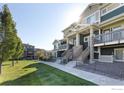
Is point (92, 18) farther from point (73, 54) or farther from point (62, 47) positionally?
point (62, 47)

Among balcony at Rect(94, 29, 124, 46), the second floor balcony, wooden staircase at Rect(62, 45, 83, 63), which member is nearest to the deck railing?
balcony at Rect(94, 29, 124, 46)

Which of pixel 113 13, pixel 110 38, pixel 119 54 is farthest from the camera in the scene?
pixel 113 13

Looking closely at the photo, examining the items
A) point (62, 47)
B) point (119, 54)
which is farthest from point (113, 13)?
point (62, 47)

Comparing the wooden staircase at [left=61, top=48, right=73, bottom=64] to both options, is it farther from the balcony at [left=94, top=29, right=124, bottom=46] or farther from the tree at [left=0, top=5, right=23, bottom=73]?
the tree at [left=0, top=5, right=23, bottom=73]

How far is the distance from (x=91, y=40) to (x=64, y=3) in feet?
23.2

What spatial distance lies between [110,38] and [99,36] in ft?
5.09

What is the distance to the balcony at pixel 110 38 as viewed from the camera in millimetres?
10961

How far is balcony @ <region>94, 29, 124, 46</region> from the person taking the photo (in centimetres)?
1096

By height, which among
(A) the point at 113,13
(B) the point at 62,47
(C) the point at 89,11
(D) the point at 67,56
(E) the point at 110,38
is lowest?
(D) the point at 67,56

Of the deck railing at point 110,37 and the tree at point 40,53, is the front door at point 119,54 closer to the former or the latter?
the deck railing at point 110,37

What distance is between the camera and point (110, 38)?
1196 centimetres

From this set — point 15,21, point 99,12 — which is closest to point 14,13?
point 15,21
